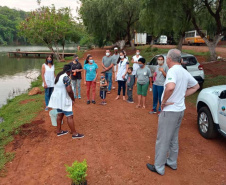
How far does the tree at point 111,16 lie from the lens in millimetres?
23672

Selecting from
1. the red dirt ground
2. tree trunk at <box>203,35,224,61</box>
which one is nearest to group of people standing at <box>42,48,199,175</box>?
the red dirt ground

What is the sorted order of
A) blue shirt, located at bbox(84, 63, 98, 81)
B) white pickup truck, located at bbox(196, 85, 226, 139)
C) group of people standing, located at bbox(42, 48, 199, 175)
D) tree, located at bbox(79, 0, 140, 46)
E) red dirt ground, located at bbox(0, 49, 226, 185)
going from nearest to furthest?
1. group of people standing, located at bbox(42, 48, 199, 175)
2. red dirt ground, located at bbox(0, 49, 226, 185)
3. white pickup truck, located at bbox(196, 85, 226, 139)
4. blue shirt, located at bbox(84, 63, 98, 81)
5. tree, located at bbox(79, 0, 140, 46)

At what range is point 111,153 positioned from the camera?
14.1 ft

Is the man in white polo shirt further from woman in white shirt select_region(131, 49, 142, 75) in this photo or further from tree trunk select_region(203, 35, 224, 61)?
tree trunk select_region(203, 35, 224, 61)

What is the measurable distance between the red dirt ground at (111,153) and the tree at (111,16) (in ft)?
65.4

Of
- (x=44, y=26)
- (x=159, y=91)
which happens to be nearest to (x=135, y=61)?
(x=159, y=91)

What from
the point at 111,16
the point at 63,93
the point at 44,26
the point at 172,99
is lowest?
the point at 63,93

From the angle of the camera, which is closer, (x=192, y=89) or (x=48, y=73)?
(x=192, y=89)

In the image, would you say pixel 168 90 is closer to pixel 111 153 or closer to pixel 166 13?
pixel 111 153

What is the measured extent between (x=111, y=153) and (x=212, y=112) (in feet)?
7.73

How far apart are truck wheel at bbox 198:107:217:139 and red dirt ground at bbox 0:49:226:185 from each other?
0.15 meters

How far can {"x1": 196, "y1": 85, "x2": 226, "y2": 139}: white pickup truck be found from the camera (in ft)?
14.2

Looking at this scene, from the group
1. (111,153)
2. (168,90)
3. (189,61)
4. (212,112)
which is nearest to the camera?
(168,90)

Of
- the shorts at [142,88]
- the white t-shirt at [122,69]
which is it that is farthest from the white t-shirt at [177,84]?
the white t-shirt at [122,69]
